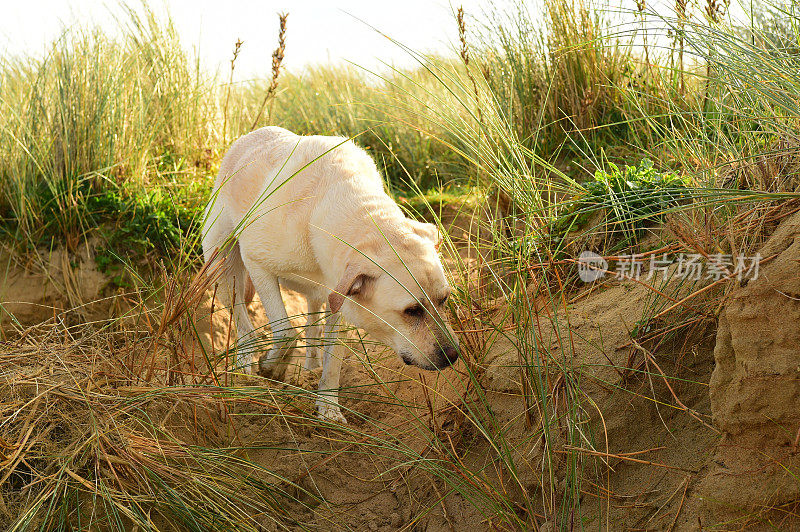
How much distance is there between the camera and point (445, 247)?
4496mm

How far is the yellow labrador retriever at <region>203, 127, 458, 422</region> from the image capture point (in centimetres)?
340

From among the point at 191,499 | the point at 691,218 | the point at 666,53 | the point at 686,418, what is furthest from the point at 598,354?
the point at 666,53

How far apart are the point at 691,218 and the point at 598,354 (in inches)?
31.8

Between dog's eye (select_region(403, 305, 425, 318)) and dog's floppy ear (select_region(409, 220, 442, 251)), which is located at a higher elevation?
A: dog's floppy ear (select_region(409, 220, 442, 251))

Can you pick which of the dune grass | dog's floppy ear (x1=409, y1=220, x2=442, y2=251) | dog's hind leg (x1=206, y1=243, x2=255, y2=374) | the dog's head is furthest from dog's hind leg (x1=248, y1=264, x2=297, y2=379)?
dog's floppy ear (x1=409, y1=220, x2=442, y2=251)

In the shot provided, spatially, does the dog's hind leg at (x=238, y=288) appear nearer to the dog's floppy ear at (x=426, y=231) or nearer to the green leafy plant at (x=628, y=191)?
the dog's floppy ear at (x=426, y=231)

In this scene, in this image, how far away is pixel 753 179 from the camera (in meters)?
3.08

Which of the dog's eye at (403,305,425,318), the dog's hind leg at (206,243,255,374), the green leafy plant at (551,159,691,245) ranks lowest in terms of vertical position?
the dog's hind leg at (206,243,255,374)

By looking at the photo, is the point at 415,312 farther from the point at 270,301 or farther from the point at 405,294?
the point at 270,301

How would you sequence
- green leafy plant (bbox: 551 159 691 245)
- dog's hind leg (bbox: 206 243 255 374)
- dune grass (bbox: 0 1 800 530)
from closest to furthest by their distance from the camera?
dune grass (bbox: 0 1 800 530), green leafy plant (bbox: 551 159 691 245), dog's hind leg (bbox: 206 243 255 374)

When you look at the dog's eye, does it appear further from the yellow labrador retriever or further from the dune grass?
the dune grass

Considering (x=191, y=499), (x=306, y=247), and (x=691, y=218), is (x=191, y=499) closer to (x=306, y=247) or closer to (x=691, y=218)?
(x=306, y=247)

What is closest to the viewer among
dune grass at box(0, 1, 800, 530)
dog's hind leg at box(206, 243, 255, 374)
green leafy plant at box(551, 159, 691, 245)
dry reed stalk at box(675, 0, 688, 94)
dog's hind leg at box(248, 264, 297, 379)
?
dune grass at box(0, 1, 800, 530)

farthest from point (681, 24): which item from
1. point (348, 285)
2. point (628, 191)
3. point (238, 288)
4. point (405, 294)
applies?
point (238, 288)
